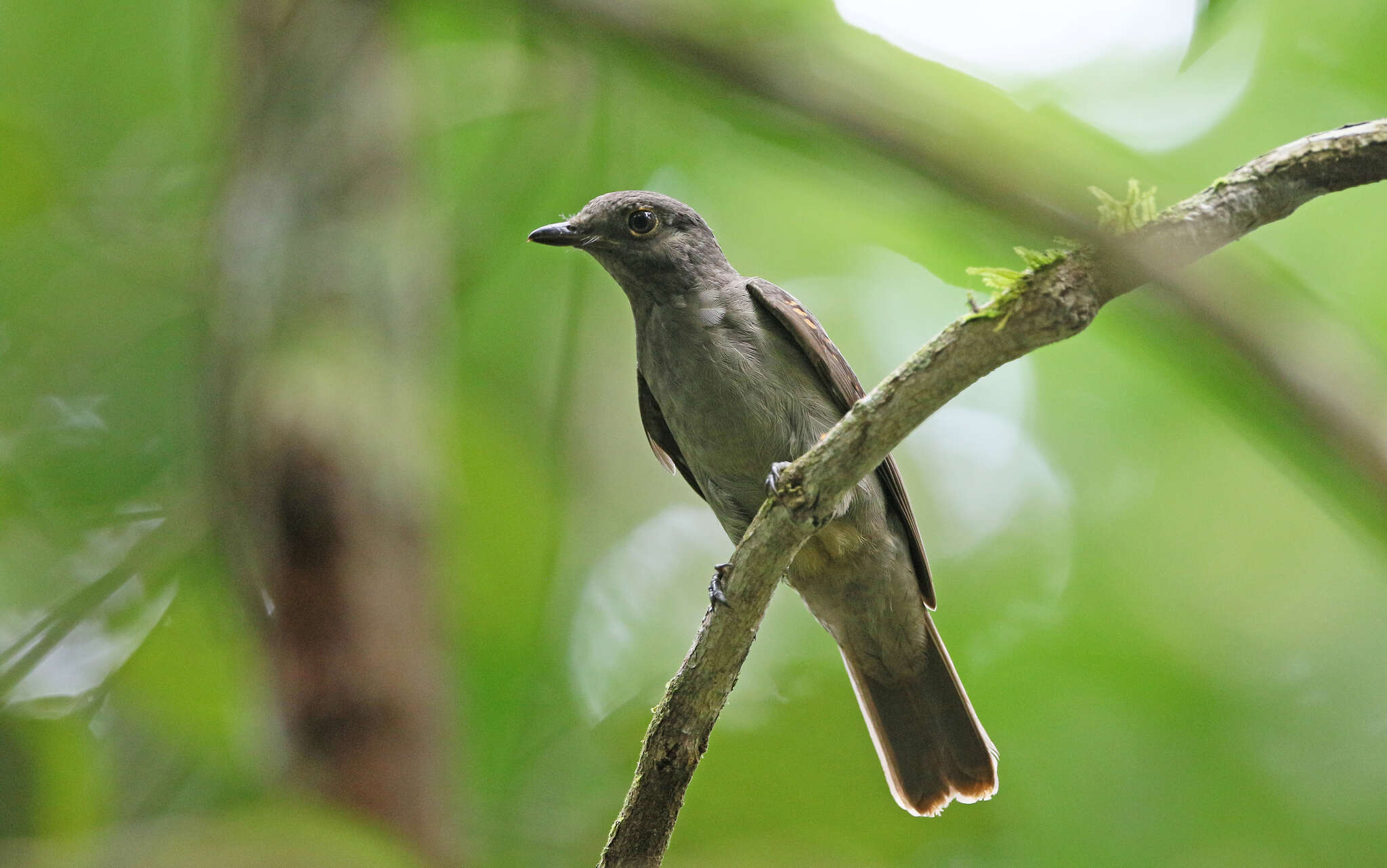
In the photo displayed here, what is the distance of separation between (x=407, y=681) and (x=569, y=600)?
2609 mm

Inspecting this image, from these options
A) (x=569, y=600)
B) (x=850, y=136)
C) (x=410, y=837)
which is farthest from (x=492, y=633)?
(x=850, y=136)

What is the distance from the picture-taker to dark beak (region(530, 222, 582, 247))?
4.50 metres

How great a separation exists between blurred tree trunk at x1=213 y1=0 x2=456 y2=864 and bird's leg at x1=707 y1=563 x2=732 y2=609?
1056 mm

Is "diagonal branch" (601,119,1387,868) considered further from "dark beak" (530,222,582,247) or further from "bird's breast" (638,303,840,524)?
"dark beak" (530,222,582,247)

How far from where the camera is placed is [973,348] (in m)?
2.28

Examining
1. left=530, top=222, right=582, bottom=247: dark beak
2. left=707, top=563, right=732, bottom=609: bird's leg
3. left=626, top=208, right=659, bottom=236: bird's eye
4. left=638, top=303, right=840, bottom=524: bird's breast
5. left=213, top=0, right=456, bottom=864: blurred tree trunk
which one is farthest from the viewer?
left=626, top=208, right=659, bottom=236: bird's eye

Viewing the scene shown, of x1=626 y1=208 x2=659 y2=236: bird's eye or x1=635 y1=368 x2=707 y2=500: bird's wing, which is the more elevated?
x1=626 y1=208 x2=659 y2=236: bird's eye

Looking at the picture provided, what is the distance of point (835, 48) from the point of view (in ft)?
9.62

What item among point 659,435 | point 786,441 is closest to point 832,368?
point 786,441

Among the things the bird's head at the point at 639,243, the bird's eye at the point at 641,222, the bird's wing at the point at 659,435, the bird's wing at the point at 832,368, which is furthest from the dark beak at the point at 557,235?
the bird's wing at the point at 832,368

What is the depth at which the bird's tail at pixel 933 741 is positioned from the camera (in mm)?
4656

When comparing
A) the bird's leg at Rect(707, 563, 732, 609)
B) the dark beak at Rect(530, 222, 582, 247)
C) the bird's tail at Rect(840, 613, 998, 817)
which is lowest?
the bird's tail at Rect(840, 613, 998, 817)

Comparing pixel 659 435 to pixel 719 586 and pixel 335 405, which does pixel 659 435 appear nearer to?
pixel 335 405

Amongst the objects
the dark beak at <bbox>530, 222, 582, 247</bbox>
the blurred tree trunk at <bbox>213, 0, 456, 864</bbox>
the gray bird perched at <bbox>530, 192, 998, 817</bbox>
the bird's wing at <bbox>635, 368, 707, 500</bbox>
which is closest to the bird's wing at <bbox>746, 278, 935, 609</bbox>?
the gray bird perched at <bbox>530, 192, 998, 817</bbox>
